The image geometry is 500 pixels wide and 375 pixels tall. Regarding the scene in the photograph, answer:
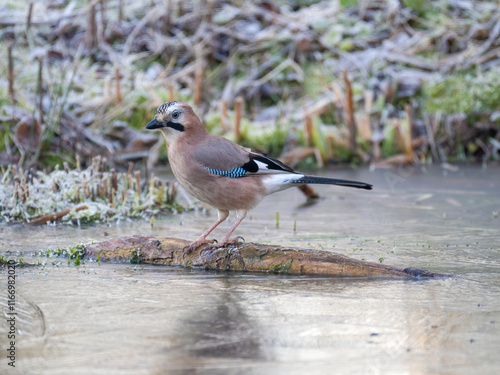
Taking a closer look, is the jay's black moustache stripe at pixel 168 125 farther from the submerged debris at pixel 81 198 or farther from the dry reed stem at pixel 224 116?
the dry reed stem at pixel 224 116

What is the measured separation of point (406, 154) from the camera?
29.3ft

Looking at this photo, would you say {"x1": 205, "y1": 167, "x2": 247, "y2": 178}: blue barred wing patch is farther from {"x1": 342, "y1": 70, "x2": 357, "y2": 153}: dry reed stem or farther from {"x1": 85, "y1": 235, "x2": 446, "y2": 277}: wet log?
{"x1": 342, "y1": 70, "x2": 357, "y2": 153}: dry reed stem

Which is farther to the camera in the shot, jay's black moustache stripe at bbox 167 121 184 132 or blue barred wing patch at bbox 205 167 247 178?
jay's black moustache stripe at bbox 167 121 184 132

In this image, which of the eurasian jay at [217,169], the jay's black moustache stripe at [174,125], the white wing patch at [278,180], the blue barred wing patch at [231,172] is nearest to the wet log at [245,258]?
the eurasian jay at [217,169]

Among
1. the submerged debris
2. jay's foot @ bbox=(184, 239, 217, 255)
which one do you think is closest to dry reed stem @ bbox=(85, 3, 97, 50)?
the submerged debris

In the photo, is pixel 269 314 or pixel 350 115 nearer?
pixel 269 314

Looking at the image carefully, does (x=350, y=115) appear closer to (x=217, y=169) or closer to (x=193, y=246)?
(x=217, y=169)

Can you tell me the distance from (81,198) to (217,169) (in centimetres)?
199

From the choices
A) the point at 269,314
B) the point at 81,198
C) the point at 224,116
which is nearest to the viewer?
the point at 269,314

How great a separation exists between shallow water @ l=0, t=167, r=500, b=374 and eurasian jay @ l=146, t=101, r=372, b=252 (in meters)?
0.41

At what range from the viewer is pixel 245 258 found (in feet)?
11.9

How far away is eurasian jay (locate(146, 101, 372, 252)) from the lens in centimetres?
407

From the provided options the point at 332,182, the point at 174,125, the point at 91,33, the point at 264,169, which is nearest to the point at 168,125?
the point at 174,125

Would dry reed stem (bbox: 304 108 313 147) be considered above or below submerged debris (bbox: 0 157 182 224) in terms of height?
above
